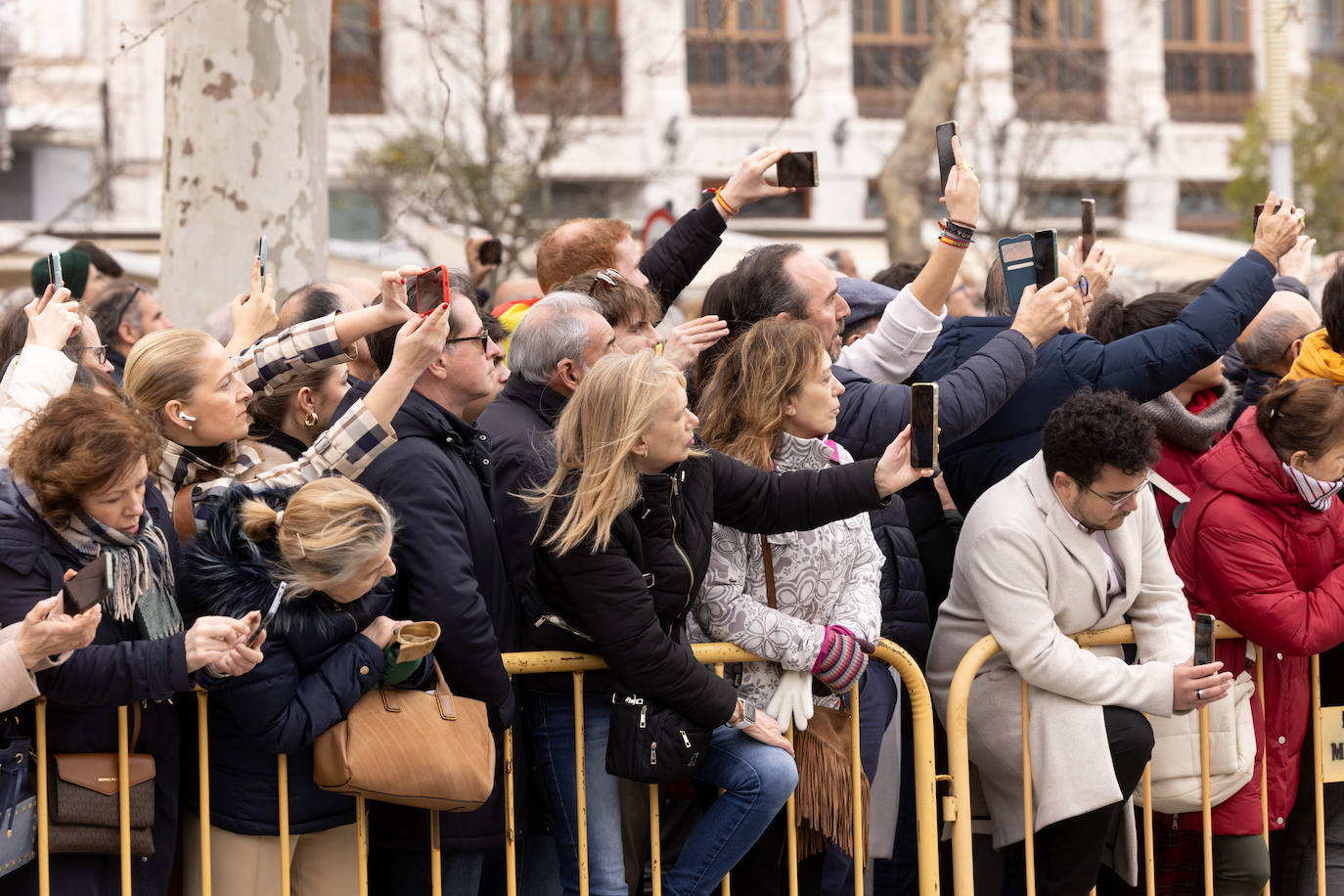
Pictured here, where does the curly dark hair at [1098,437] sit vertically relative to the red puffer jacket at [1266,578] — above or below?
above

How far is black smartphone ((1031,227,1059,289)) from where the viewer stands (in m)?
4.57

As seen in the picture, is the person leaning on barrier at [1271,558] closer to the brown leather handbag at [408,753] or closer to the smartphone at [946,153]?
the smartphone at [946,153]

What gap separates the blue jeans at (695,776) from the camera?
3.95 meters

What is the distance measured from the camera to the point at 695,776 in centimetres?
404

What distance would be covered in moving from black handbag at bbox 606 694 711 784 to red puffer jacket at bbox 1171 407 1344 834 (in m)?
1.76

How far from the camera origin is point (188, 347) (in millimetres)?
3932

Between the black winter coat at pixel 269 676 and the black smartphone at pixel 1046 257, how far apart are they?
2.18 m

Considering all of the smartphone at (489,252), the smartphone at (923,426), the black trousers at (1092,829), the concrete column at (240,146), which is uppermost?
the concrete column at (240,146)

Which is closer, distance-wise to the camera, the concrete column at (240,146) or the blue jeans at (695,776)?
the blue jeans at (695,776)

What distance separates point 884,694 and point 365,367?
1891mm

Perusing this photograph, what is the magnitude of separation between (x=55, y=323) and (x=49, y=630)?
3.56ft

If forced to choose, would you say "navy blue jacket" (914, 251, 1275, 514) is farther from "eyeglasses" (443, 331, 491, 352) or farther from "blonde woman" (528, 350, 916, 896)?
"eyeglasses" (443, 331, 491, 352)

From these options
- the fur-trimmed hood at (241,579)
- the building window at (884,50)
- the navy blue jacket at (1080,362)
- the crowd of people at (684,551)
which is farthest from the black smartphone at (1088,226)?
the building window at (884,50)

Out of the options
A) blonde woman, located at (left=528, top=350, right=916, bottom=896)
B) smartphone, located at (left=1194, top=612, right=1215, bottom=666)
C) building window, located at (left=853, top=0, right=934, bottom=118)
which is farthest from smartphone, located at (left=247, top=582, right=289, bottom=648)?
building window, located at (left=853, top=0, right=934, bottom=118)
